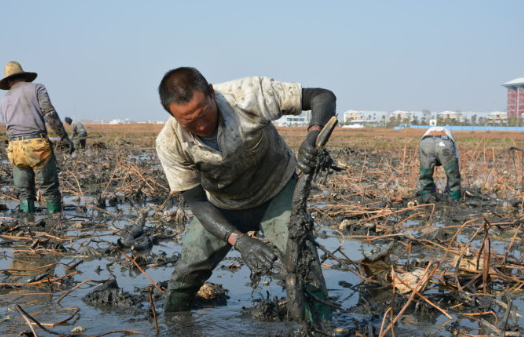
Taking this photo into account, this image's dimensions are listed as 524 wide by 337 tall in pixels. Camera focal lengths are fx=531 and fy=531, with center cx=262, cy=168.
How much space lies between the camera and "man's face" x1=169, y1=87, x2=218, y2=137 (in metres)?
2.88

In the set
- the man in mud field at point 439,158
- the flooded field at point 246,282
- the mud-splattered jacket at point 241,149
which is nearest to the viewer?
the mud-splattered jacket at point 241,149

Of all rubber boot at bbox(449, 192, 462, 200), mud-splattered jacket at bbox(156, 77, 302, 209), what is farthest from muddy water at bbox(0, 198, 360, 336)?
rubber boot at bbox(449, 192, 462, 200)

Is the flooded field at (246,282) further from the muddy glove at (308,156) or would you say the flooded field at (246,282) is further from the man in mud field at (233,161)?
the muddy glove at (308,156)

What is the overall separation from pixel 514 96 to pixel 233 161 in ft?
377

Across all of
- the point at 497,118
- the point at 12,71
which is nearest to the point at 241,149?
the point at 12,71

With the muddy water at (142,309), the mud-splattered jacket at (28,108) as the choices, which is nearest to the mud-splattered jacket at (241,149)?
the muddy water at (142,309)

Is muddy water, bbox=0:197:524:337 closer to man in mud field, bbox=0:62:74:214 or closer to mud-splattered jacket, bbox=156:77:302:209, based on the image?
mud-splattered jacket, bbox=156:77:302:209

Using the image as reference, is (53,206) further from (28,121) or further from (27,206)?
(28,121)

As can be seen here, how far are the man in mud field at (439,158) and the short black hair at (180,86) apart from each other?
614 centimetres

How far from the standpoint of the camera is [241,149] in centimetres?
319

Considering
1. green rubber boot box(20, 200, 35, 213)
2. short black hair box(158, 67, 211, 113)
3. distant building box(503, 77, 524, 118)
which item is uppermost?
distant building box(503, 77, 524, 118)

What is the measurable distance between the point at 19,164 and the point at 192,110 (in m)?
4.82

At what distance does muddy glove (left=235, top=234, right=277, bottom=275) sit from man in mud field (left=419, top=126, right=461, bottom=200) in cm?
596

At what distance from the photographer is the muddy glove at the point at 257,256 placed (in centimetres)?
300
